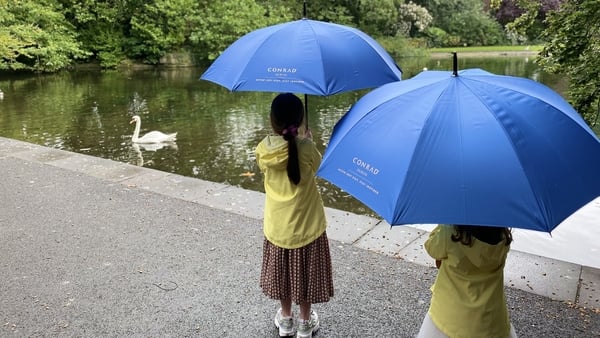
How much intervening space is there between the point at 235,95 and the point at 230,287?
13554mm

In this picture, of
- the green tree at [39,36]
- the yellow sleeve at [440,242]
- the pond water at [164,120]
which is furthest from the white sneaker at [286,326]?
the green tree at [39,36]

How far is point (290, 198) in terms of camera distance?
2727 millimetres

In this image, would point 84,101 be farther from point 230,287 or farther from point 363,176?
point 363,176

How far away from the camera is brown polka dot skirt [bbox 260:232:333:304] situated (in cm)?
282

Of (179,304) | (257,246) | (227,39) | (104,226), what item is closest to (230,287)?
(179,304)

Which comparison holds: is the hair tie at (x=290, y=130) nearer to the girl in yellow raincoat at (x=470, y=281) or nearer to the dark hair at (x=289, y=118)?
the dark hair at (x=289, y=118)

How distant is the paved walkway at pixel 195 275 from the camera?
3293mm

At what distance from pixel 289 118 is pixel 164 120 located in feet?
36.5

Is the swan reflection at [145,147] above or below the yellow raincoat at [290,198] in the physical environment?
below

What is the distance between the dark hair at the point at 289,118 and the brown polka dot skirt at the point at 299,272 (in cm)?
51

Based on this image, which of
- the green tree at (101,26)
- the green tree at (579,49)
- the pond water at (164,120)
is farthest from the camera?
the green tree at (101,26)

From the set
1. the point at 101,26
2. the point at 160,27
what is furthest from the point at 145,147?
the point at 101,26

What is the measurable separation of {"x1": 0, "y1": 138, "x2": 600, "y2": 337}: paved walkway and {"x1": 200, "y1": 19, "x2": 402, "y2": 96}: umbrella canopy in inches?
61.8

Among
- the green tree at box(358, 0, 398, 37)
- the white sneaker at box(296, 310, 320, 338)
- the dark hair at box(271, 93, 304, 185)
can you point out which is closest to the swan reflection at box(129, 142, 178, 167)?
the white sneaker at box(296, 310, 320, 338)
